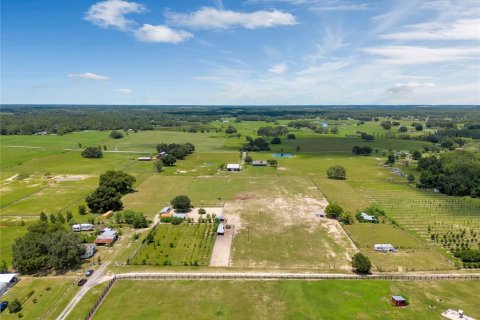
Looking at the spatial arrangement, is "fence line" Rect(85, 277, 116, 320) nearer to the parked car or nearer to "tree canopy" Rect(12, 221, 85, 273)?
"tree canopy" Rect(12, 221, 85, 273)

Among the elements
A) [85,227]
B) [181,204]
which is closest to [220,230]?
[181,204]

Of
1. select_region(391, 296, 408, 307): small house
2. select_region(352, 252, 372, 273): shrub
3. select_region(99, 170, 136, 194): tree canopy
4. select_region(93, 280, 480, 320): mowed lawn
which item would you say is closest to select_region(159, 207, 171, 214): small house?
select_region(99, 170, 136, 194): tree canopy

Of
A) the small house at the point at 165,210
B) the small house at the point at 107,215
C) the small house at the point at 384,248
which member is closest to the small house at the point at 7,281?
the small house at the point at 107,215

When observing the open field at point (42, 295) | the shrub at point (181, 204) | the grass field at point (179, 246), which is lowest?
the open field at point (42, 295)

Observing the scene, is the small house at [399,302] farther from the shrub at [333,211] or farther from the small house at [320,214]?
the small house at [320,214]

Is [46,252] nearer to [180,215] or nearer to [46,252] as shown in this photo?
[46,252]

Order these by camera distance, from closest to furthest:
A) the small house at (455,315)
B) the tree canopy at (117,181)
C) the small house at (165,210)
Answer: the small house at (455,315) → the small house at (165,210) → the tree canopy at (117,181)

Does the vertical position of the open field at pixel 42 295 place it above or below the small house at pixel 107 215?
below
